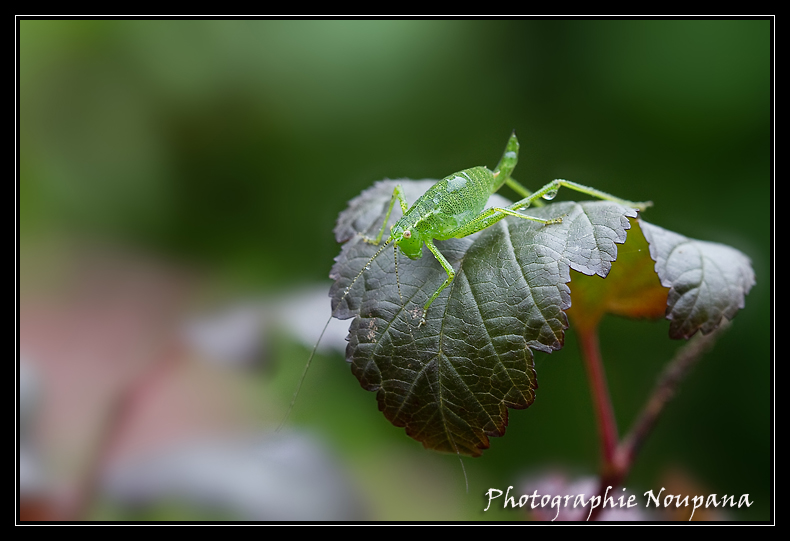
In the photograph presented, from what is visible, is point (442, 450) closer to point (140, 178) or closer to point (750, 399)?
point (750, 399)

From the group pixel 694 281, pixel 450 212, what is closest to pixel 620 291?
pixel 694 281

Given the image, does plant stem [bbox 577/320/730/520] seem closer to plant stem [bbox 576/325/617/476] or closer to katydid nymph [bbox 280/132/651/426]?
plant stem [bbox 576/325/617/476]

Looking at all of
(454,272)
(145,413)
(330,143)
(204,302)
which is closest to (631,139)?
(330,143)

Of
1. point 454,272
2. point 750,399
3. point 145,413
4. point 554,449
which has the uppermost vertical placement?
point 454,272

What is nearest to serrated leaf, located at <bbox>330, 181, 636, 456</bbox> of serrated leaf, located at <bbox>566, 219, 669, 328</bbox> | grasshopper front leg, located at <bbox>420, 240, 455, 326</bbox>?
grasshopper front leg, located at <bbox>420, 240, 455, 326</bbox>

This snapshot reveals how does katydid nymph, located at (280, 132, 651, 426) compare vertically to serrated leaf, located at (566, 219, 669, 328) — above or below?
above

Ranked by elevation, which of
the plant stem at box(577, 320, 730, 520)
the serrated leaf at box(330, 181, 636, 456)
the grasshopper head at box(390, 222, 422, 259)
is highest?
the grasshopper head at box(390, 222, 422, 259)
